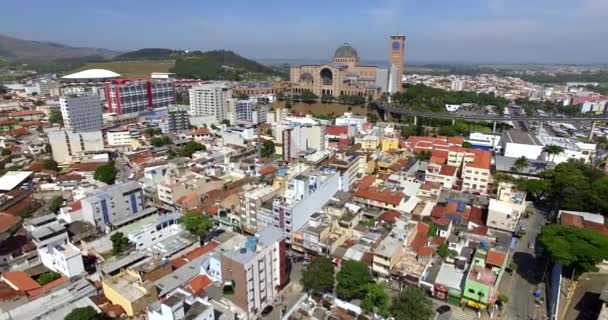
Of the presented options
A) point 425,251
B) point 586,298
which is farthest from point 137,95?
point 586,298

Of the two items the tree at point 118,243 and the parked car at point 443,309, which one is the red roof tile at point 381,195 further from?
the tree at point 118,243

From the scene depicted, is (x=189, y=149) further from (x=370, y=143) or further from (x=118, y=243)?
(x=370, y=143)

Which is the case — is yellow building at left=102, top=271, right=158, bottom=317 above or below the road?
above

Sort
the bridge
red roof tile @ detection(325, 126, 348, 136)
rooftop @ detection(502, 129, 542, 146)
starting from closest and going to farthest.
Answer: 1. rooftop @ detection(502, 129, 542, 146)
2. red roof tile @ detection(325, 126, 348, 136)
3. the bridge

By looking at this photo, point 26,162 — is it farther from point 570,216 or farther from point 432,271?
point 570,216

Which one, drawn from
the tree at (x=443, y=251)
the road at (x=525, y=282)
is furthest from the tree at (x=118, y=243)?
the road at (x=525, y=282)

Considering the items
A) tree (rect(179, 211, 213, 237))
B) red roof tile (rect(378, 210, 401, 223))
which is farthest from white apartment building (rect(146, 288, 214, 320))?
red roof tile (rect(378, 210, 401, 223))

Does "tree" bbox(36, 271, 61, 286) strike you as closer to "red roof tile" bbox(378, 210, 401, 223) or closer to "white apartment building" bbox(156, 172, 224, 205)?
"white apartment building" bbox(156, 172, 224, 205)

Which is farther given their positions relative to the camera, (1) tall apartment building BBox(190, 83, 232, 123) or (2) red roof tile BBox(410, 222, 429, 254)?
(1) tall apartment building BBox(190, 83, 232, 123)
